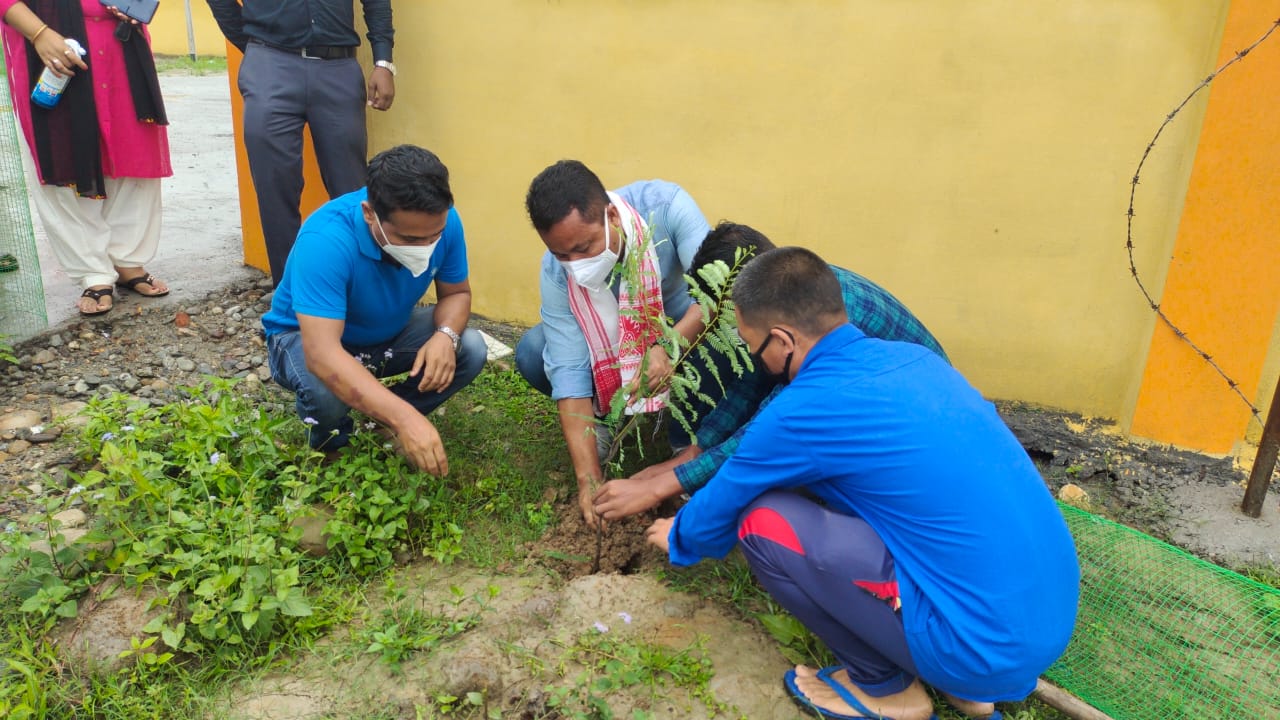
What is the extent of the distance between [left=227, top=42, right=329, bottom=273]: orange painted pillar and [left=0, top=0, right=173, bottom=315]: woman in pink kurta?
1.62 feet

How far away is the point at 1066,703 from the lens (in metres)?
2.44

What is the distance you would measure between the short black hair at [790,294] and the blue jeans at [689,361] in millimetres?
784

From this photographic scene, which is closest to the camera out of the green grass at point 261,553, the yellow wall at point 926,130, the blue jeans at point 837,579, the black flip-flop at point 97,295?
the blue jeans at point 837,579

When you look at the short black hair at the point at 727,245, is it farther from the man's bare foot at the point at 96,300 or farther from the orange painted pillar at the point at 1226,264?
the man's bare foot at the point at 96,300

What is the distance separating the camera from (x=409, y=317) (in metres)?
3.61

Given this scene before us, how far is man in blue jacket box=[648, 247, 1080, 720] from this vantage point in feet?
6.88

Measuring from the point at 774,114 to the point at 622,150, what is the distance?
2.56 feet

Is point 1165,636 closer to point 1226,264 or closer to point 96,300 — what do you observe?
point 1226,264

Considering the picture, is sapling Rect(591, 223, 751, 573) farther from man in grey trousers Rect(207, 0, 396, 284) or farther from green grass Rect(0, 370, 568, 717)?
man in grey trousers Rect(207, 0, 396, 284)

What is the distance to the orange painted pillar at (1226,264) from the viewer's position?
3256 millimetres

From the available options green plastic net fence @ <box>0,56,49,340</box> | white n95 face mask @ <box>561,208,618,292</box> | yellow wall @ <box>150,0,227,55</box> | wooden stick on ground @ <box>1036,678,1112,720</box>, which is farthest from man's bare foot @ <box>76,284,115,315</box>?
yellow wall @ <box>150,0,227,55</box>

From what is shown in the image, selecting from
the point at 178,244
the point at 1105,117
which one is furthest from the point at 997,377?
the point at 178,244

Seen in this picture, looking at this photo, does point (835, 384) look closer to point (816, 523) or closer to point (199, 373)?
point (816, 523)

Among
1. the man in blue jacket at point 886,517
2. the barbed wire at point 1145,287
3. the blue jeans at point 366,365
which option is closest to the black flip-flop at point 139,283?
the blue jeans at point 366,365
